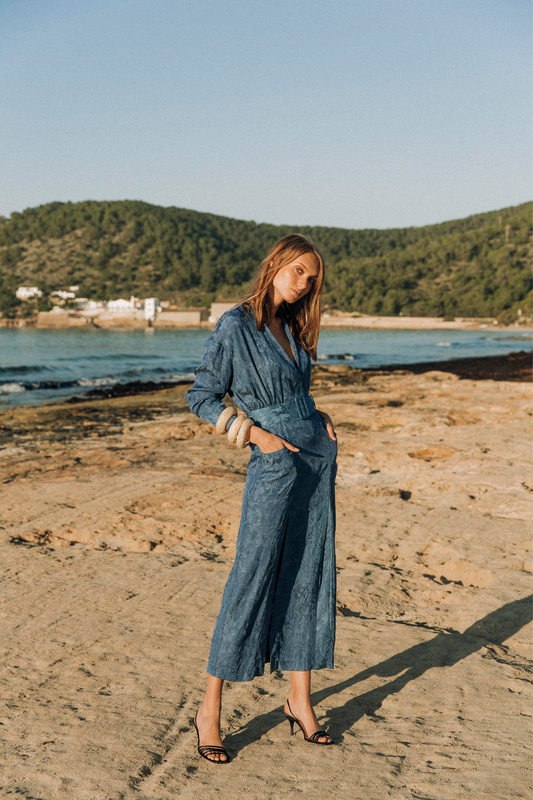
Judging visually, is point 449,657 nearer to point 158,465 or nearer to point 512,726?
point 512,726

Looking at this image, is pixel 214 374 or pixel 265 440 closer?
pixel 265 440

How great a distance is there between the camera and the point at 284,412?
2.28 meters

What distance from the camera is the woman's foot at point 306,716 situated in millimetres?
2297

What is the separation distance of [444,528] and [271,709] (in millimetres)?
2611

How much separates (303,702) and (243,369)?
1.28m

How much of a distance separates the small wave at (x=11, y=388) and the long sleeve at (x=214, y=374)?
19.0 m

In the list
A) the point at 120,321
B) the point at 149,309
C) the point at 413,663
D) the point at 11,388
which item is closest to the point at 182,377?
Answer: the point at 11,388

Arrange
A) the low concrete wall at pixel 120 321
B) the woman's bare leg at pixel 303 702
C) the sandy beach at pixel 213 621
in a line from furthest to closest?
the low concrete wall at pixel 120 321 → the woman's bare leg at pixel 303 702 → the sandy beach at pixel 213 621

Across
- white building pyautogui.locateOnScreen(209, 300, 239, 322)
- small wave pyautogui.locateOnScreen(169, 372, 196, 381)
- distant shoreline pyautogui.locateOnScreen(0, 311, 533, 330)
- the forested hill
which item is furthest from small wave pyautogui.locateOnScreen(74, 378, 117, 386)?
white building pyautogui.locateOnScreen(209, 300, 239, 322)

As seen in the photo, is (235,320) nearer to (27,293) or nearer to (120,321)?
(120,321)

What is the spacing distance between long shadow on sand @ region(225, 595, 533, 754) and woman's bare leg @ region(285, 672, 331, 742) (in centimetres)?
12

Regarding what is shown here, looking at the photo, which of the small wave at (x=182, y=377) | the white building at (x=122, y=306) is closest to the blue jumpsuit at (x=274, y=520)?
the small wave at (x=182, y=377)

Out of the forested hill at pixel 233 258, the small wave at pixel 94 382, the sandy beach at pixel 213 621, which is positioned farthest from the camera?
the forested hill at pixel 233 258

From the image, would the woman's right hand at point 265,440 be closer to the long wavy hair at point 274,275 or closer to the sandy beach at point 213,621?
the long wavy hair at point 274,275
